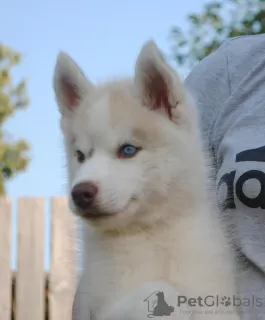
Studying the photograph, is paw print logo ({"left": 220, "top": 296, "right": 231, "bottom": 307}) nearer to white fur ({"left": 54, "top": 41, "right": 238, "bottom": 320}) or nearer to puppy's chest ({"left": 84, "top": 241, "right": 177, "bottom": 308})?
white fur ({"left": 54, "top": 41, "right": 238, "bottom": 320})

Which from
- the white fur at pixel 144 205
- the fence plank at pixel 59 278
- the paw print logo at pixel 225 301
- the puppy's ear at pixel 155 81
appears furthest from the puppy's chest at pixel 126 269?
the fence plank at pixel 59 278

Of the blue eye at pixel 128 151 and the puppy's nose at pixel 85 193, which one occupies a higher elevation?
the blue eye at pixel 128 151

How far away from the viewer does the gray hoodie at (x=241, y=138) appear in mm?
1570

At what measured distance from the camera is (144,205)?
1.50m

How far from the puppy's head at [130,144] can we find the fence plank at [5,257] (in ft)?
6.09

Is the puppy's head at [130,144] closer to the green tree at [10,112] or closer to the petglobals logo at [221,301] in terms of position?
the petglobals logo at [221,301]

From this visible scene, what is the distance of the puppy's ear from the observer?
1.58m

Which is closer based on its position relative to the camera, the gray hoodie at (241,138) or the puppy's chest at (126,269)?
the puppy's chest at (126,269)

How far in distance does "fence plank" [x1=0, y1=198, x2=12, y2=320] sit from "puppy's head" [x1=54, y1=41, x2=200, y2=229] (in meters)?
1.86

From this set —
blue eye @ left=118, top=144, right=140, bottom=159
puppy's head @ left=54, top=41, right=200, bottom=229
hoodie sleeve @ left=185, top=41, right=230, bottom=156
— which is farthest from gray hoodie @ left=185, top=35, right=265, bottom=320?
blue eye @ left=118, top=144, right=140, bottom=159

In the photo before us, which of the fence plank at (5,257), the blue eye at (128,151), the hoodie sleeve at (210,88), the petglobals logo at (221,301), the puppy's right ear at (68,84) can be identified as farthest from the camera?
the fence plank at (5,257)

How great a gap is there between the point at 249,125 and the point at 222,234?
0.33m

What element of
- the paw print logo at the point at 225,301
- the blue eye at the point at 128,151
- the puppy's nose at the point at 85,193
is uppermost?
the blue eye at the point at 128,151

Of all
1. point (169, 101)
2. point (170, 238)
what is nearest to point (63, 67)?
point (169, 101)
